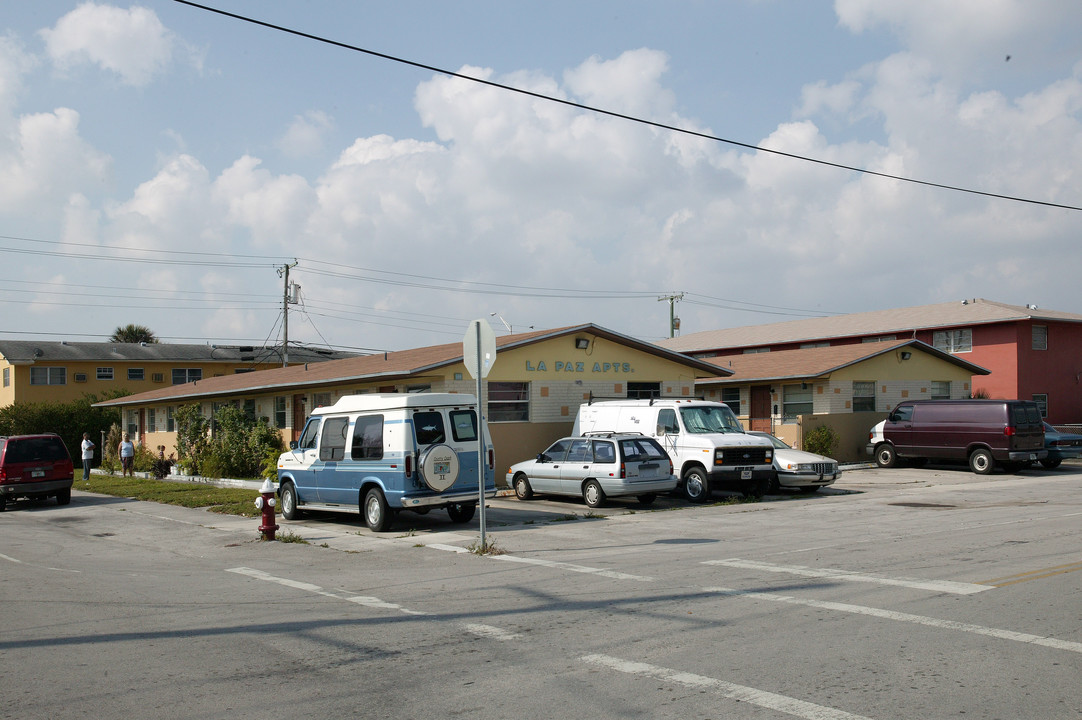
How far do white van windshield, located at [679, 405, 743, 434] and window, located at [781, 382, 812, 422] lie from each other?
40.2ft

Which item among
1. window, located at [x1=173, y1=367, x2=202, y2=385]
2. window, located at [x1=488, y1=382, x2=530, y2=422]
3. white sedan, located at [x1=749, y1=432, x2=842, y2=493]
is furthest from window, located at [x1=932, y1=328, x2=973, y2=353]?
window, located at [x1=173, y1=367, x2=202, y2=385]

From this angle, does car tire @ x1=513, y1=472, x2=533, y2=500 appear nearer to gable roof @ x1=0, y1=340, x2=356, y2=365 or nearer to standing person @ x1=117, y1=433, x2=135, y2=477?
standing person @ x1=117, y1=433, x2=135, y2=477

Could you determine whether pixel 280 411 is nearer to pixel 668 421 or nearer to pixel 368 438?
pixel 668 421

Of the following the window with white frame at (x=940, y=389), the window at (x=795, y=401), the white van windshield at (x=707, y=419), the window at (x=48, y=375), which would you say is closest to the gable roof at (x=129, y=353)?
the window at (x=48, y=375)

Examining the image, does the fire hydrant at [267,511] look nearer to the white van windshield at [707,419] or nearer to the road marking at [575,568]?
the road marking at [575,568]

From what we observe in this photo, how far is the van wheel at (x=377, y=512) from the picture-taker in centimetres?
1521

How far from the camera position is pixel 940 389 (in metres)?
34.8

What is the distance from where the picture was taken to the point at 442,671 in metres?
6.55

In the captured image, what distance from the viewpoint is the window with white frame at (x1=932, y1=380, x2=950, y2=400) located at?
3450cm

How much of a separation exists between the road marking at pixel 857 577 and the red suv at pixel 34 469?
19.4 metres

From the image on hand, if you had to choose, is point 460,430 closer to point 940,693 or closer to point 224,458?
point 940,693

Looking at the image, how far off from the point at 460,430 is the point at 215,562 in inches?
184

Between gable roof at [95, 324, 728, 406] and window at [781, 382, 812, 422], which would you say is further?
window at [781, 382, 812, 422]

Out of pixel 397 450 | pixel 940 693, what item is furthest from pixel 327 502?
pixel 940 693
